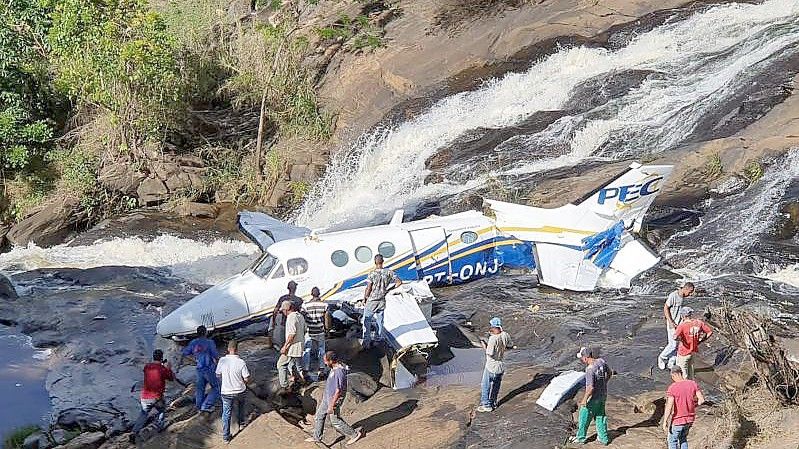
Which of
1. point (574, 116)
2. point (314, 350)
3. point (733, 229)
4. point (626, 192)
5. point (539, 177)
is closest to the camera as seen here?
point (314, 350)

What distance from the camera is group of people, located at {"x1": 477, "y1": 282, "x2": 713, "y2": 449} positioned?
33.0 ft

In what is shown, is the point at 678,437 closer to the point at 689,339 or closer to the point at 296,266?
the point at 689,339

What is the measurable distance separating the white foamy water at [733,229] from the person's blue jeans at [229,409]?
10387 mm

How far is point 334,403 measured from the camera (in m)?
11.6

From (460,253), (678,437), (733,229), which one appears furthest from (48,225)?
(678,437)

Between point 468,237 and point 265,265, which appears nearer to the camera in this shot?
point 265,265

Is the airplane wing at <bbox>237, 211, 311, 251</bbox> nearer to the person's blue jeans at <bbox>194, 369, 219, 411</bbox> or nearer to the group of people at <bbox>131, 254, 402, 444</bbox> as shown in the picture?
the group of people at <bbox>131, 254, 402, 444</bbox>

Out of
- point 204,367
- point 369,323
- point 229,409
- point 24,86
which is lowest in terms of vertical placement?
point 369,323

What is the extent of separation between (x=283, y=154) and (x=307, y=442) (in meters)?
18.7

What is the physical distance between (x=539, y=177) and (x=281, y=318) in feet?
35.6

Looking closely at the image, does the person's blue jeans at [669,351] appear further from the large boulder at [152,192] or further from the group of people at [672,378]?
the large boulder at [152,192]

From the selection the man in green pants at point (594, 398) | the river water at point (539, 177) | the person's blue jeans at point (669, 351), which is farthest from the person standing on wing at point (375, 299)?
the person's blue jeans at point (669, 351)

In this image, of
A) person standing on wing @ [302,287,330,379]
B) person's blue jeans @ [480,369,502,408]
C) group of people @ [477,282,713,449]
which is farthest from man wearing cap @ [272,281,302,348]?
group of people @ [477,282,713,449]

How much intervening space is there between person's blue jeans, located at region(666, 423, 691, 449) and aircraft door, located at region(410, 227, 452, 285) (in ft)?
25.2
